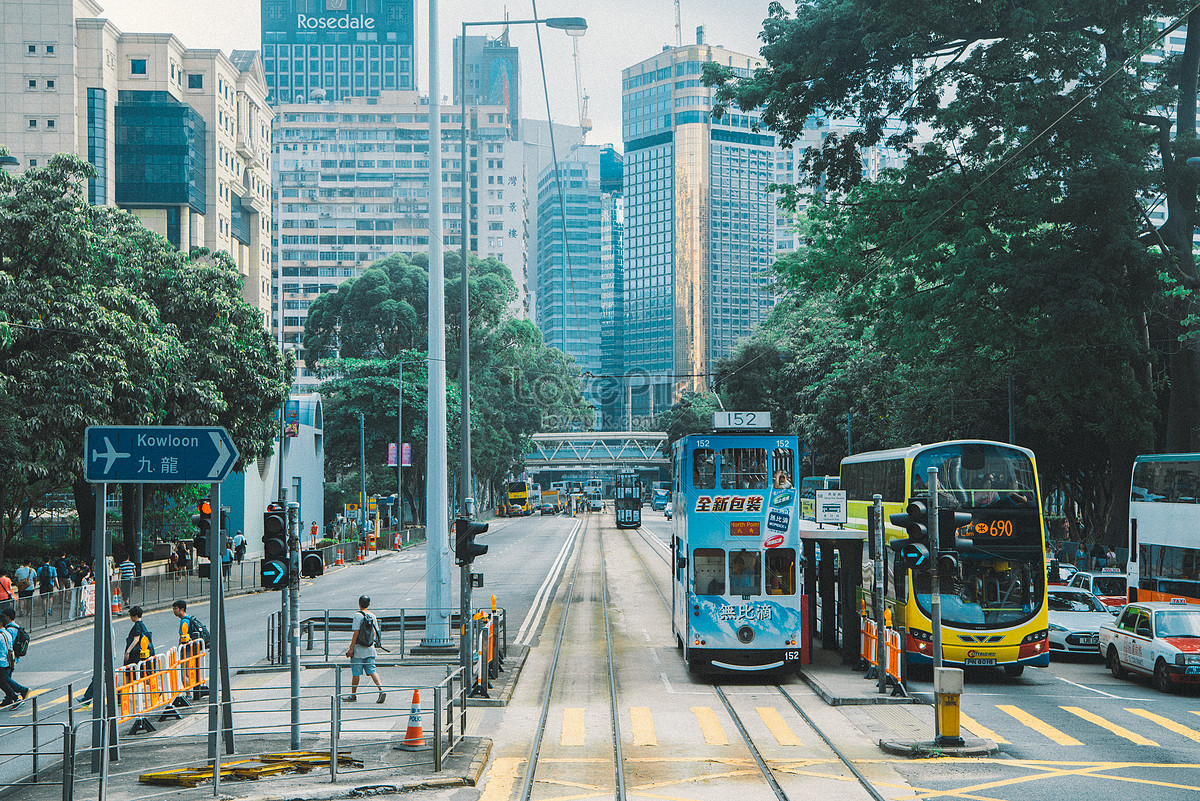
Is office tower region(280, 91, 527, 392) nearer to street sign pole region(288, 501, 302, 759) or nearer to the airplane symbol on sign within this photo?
street sign pole region(288, 501, 302, 759)

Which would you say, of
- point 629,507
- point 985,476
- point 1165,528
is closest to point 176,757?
point 985,476

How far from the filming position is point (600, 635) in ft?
93.6

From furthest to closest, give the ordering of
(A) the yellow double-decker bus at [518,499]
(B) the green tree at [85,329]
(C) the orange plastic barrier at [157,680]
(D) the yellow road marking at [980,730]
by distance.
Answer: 1. (A) the yellow double-decker bus at [518,499]
2. (B) the green tree at [85,329]
3. (C) the orange plastic barrier at [157,680]
4. (D) the yellow road marking at [980,730]

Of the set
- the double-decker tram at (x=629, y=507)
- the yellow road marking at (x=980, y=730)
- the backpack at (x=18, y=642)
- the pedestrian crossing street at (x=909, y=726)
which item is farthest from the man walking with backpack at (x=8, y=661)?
the double-decker tram at (x=629, y=507)

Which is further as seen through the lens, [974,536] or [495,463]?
[495,463]

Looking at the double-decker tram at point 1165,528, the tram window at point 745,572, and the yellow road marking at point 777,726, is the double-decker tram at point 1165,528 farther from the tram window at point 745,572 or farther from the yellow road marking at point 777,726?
the yellow road marking at point 777,726

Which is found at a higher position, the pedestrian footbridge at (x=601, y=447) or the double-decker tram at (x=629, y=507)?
the pedestrian footbridge at (x=601, y=447)

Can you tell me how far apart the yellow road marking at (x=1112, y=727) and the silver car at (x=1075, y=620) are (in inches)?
270

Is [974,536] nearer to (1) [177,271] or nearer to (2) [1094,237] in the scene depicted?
(2) [1094,237]

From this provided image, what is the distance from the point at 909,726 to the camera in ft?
54.5

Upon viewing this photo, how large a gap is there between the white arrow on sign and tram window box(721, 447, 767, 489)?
10.9 metres

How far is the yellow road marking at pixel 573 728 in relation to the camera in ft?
52.0

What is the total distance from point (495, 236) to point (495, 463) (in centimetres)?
9798

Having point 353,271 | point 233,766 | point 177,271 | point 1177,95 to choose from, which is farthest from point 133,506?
point 353,271
